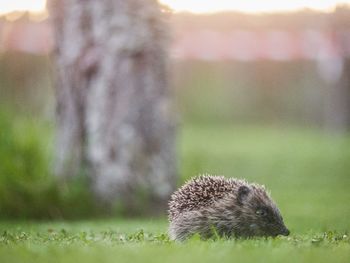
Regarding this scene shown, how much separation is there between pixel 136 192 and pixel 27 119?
6.97 feet

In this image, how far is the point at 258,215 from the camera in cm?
852

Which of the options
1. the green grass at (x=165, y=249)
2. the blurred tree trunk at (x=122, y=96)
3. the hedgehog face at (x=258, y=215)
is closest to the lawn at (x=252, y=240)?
the green grass at (x=165, y=249)

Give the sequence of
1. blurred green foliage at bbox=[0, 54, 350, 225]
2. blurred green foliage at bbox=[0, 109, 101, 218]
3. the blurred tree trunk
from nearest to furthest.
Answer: blurred green foliage at bbox=[0, 109, 101, 218], blurred green foliage at bbox=[0, 54, 350, 225], the blurred tree trunk

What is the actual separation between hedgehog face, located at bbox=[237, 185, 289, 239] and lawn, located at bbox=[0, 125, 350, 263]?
0.21 metres

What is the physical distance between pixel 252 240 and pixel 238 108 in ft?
107

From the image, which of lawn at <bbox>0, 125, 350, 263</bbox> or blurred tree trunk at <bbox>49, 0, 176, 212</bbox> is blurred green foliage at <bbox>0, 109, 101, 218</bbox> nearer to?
blurred tree trunk at <bbox>49, 0, 176, 212</bbox>

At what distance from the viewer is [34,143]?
45.4ft

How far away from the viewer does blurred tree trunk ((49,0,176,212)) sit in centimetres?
1330

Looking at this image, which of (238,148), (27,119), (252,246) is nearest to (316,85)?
(238,148)

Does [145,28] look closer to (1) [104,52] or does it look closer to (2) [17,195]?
(1) [104,52]

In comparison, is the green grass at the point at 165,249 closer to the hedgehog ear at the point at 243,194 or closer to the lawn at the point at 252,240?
the lawn at the point at 252,240

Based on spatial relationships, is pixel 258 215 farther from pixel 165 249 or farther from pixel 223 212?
pixel 165 249

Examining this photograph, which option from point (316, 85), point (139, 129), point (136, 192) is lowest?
point (136, 192)

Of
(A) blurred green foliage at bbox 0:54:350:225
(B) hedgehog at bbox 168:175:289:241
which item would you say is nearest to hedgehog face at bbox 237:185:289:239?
(B) hedgehog at bbox 168:175:289:241
